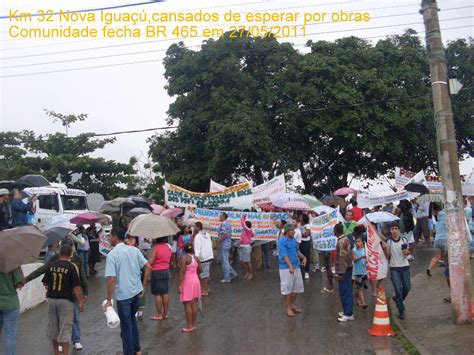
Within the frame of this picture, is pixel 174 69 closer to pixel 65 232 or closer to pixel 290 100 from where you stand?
pixel 290 100

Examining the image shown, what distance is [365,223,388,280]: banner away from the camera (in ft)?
32.7

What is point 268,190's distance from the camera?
690 inches

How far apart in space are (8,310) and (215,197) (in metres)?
10.5

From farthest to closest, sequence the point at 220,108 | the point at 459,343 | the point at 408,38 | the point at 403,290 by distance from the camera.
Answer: the point at 408,38 → the point at 220,108 → the point at 403,290 → the point at 459,343

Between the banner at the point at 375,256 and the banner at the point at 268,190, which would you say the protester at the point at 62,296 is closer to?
the banner at the point at 375,256

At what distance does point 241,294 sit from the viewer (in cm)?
1309

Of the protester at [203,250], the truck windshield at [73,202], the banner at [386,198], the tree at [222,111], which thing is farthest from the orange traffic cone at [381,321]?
the tree at [222,111]

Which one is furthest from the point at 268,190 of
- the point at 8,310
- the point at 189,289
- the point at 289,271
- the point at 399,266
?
the point at 8,310

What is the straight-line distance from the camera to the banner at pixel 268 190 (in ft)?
57.0

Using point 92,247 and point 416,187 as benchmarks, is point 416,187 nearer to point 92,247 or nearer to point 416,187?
point 416,187

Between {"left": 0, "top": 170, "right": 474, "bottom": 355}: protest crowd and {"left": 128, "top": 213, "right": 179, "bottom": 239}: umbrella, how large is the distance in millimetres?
18

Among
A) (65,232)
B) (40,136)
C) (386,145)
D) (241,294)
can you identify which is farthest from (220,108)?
(65,232)

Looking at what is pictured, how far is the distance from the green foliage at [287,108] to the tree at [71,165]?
3643mm

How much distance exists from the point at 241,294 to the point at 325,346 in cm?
488
